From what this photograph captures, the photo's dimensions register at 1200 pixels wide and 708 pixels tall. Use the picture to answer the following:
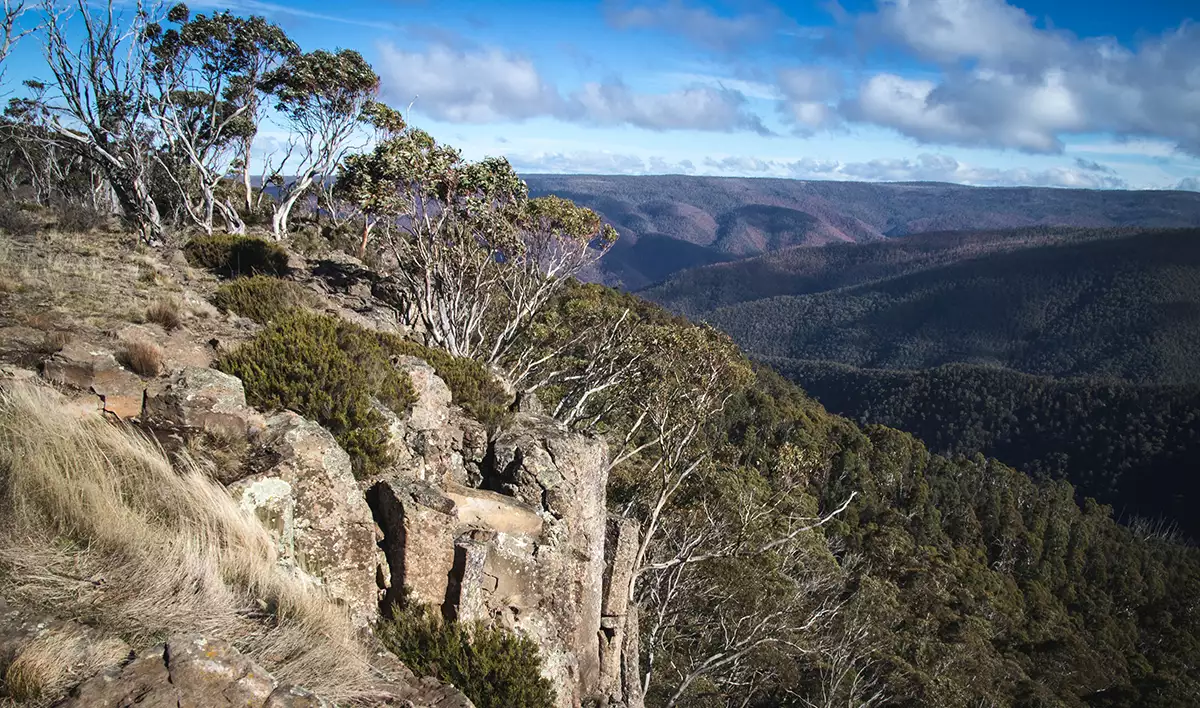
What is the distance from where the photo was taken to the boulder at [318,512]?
5.83 meters

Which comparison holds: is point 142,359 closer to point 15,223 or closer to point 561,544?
point 561,544

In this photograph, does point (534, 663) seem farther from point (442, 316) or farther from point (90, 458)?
point (442, 316)

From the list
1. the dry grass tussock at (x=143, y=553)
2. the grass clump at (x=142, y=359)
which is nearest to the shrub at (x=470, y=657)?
the dry grass tussock at (x=143, y=553)

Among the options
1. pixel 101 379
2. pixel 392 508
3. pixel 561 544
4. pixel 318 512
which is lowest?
pixel 561 544

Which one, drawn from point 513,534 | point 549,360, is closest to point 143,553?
A: point 513,534

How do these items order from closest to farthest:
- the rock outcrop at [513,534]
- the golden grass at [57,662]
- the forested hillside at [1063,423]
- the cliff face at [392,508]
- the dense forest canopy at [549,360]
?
the golden grass at [57,662] < the cliff face at [392,508] < the rock outcrop at [513,534] < the dense forest canopy at [549,360] < the forested hillside at [1063,423]

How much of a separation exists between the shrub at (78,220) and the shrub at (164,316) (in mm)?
11921

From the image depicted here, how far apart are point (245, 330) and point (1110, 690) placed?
137 ft

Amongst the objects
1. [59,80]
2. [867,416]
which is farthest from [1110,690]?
[867,416]

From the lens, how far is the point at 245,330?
983cm

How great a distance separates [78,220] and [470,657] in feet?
63.6

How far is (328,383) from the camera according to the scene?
7652 millimetres

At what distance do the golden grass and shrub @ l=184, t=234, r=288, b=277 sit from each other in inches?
571

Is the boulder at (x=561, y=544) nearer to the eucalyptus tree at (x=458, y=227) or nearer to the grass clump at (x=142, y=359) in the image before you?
the grass clump at (x=142, y=359)
